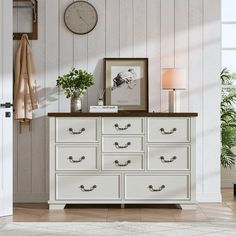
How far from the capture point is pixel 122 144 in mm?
5723

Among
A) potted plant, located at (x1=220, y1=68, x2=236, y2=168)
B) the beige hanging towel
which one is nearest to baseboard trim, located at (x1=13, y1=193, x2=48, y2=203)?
the beige hanging towel

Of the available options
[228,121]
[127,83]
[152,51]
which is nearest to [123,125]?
[127,83]

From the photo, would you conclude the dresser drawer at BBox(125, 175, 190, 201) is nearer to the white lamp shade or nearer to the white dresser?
the white dresser

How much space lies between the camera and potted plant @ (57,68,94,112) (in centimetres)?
590

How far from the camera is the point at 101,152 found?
5707 millimetres

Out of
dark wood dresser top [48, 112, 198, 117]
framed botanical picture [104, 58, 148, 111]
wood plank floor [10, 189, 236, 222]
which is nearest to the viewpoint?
wood plank floor [10, 189, 236, 222]

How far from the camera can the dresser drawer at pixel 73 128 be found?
18.7 ft

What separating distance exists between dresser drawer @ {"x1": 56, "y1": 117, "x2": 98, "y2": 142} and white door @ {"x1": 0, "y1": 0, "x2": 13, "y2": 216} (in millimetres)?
486

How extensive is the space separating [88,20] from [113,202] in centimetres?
177

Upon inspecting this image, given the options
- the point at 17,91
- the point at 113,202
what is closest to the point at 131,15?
the point at 17,91

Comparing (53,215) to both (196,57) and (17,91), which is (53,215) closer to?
(17,91)

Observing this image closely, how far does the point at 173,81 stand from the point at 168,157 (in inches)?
28.2

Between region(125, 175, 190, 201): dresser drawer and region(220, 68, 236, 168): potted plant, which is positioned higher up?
region(220, 68, 236, 168): potted plant

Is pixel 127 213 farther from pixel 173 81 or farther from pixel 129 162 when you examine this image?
pixel 173 81
